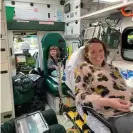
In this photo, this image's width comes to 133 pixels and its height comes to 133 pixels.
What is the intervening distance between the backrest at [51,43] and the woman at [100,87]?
64.6 inches

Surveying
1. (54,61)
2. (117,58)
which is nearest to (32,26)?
(54,61)

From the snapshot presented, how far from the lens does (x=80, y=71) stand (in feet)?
5.54

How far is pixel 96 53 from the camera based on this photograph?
174 cm

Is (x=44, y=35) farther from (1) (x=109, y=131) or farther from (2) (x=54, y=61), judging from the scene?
(1) (x=109, y=131)

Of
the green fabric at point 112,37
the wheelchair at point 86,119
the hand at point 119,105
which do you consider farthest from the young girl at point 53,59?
the hand at point 119,105

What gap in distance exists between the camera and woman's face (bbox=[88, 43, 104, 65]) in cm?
174

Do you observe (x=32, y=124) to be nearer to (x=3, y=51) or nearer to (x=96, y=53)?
(x=96, y=53)

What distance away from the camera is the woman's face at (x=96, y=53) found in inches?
68.6

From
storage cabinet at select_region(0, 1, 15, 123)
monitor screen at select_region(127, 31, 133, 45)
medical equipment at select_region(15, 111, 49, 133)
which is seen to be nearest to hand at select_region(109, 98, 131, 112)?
medical equipment at select_region(15, 111, 49, 133)

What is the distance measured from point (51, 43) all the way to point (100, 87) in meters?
2.01

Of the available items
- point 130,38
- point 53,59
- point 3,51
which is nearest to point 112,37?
point 130,38

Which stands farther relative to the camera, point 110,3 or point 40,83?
point 40,83

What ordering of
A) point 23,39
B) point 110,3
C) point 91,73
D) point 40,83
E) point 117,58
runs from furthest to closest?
point 23,39 < point 40,83 < point 117,58 < point 110,3 < point 91,73

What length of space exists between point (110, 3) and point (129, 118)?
1571mm
